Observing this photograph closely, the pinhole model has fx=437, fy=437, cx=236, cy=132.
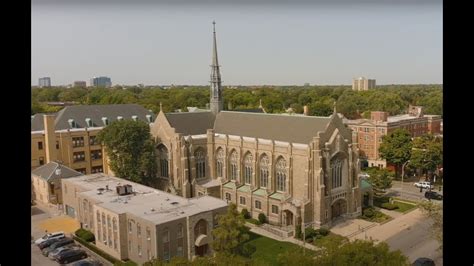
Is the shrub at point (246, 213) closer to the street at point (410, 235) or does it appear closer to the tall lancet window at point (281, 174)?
the tall lancet window at point (281, 174)

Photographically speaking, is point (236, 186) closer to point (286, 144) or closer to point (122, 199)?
point (286, 144)

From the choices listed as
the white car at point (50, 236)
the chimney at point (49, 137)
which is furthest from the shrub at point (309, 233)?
the chimney at point (49, 137)

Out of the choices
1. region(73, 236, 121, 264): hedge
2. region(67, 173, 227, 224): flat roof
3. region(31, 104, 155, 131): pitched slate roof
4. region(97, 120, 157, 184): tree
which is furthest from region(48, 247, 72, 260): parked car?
region(31, 104, 155, 131): pitched slate roof

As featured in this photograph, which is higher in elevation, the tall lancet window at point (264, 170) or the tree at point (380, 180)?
the tall lancet window at point (264, 170)

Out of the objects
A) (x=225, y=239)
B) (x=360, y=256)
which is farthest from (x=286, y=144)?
(x=360, y=256)

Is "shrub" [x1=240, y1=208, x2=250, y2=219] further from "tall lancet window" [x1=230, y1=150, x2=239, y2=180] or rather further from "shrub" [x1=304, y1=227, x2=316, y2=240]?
"shrub" [x1=304, y1=227, x2=316, y2=240]
